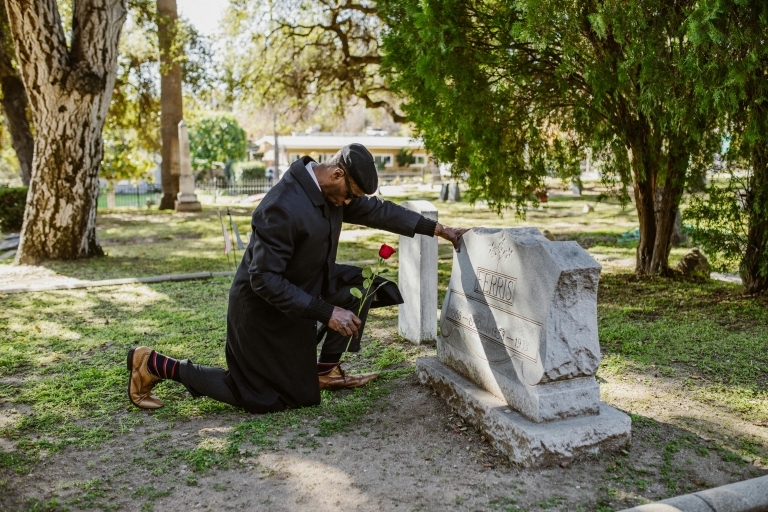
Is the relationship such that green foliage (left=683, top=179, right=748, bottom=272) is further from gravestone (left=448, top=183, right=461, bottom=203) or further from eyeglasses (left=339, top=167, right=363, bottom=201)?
gravestone (left=448, top=183, right=461, bottom=203)

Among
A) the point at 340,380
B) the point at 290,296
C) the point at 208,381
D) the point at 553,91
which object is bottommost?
the point at 340,380

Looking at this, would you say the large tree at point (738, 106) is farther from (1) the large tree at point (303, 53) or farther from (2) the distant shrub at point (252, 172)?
(2) the distant shrub at point (252, 172)

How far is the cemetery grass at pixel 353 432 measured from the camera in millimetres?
3297

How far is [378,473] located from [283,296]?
1107 mm

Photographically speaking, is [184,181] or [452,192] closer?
[184,181]

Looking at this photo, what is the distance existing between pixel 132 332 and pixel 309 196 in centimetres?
331

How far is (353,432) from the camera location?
403 cm

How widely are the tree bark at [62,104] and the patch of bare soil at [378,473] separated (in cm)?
713

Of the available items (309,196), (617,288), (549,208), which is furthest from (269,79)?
(309,196)

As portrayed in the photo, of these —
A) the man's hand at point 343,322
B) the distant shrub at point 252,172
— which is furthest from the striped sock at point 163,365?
the distant shrub at point 252,172

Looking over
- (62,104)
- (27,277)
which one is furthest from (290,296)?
(62,104)

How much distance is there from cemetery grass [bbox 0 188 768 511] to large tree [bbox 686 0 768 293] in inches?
29.5

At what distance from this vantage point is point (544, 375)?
356 cm

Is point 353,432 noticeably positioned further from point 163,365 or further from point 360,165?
point 360,165
